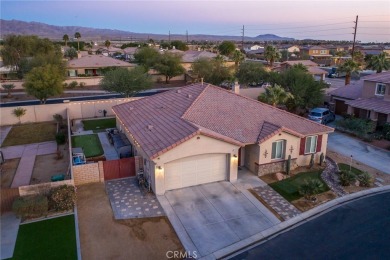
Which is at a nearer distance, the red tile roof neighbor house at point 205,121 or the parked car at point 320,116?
the red tile roof neighbor house at point 205,121

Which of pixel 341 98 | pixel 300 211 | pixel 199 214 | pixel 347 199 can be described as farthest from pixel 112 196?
pixel 341 98

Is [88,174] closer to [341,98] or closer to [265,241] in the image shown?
[265,241]

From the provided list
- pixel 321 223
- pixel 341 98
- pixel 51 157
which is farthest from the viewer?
pixel 341 98

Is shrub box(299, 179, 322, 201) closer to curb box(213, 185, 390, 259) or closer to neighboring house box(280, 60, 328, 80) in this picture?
curb box(213, 185, 390, 259)

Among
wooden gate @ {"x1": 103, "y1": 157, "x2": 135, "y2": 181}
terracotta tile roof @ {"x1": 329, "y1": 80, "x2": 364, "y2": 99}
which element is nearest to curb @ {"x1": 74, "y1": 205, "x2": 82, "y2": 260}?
wooden gate @ {"x1": 103, "y1": 157, "x2": 135, "y2": 181}

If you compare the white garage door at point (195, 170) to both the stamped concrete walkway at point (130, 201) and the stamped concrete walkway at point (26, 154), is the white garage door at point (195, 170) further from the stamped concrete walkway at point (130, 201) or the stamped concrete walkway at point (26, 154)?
the stamped concrete walkway at point (26, 154)

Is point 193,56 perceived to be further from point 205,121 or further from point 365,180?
point 365,180

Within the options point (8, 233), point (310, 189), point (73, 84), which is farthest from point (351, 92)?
point (73, 84)

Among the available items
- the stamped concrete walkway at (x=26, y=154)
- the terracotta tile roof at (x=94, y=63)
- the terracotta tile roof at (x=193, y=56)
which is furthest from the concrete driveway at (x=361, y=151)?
the terracotta tile roof at (x=193, y=56)
